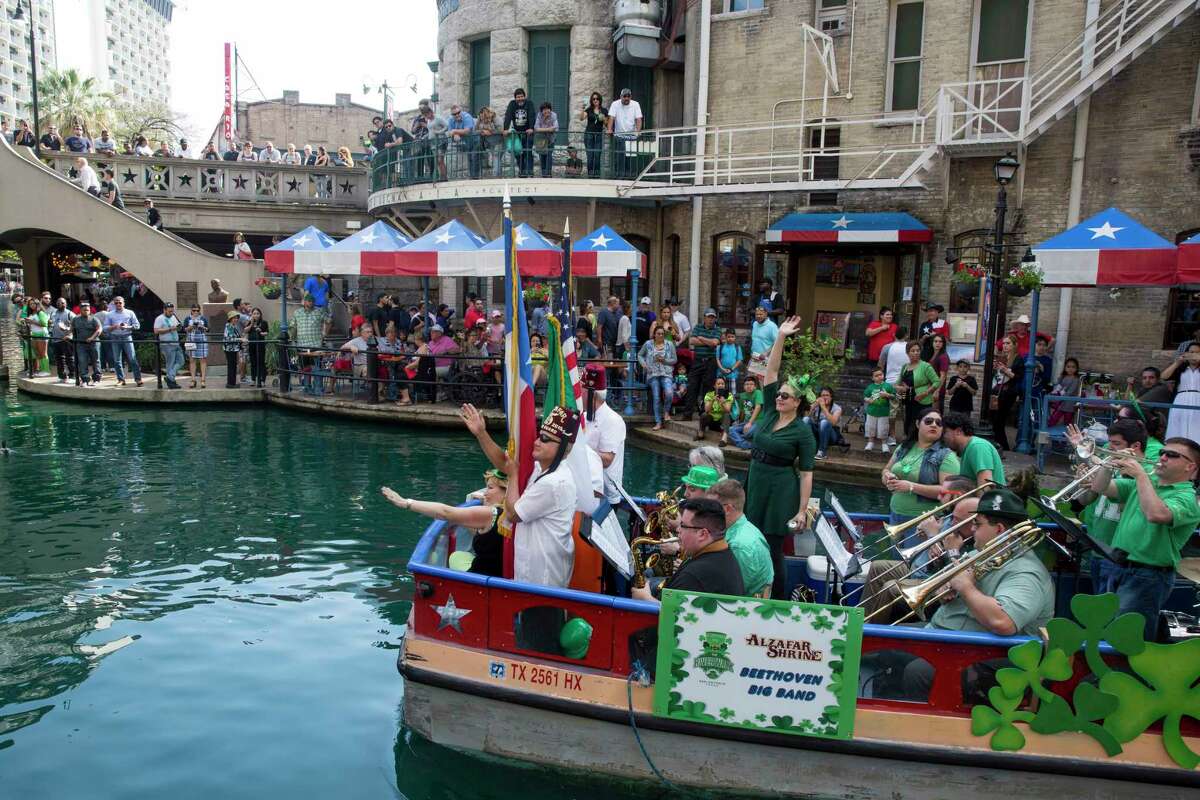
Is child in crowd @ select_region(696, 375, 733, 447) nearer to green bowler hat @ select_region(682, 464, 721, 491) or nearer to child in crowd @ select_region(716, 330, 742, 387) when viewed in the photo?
child in crowd @ select_region(716, 330, 742, 387)

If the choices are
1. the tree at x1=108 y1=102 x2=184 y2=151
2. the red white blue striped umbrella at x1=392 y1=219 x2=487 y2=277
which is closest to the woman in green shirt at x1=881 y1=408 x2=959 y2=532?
the red white blue striped umbrella at x1=392 y1=219 x2=487 y2=277

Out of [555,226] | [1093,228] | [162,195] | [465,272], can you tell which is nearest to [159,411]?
[465,272]

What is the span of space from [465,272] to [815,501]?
9889 millimetres

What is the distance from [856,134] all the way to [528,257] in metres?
7.64

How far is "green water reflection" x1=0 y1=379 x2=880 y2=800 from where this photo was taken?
236 inches

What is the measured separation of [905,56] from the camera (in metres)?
18.1

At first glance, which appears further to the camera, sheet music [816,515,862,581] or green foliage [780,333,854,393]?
green foliage [780,333,854,393]

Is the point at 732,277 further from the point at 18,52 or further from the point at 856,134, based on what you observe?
the point at 18,52

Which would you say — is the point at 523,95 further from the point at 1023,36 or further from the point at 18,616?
the point at 18,616

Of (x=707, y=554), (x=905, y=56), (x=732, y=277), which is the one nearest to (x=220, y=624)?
(x=707, y=554)

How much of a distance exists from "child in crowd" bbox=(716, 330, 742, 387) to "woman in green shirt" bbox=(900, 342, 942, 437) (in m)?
2.76

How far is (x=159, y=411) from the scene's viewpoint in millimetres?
18312

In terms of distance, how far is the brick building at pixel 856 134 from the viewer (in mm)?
15523

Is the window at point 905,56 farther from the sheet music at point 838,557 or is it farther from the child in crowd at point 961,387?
the sheet music at point 838,557
